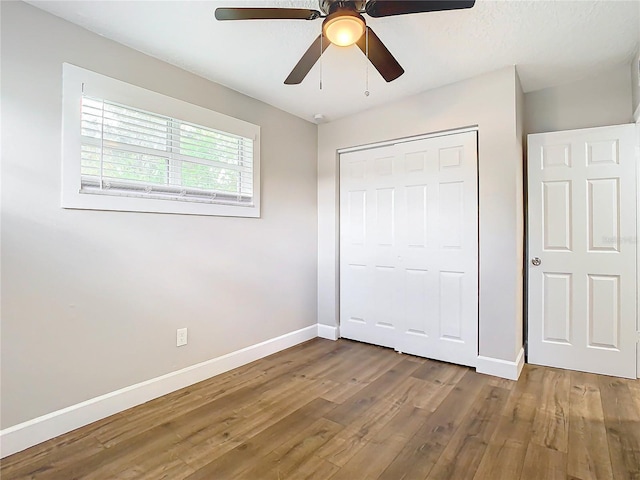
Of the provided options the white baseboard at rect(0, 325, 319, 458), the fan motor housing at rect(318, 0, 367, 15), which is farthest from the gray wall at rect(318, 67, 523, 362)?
the white baseboard at rect(0, 325, 319, 458)

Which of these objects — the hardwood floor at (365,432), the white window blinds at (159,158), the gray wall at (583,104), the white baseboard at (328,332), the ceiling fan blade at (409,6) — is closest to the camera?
the ceiling fan blade at (409,6)

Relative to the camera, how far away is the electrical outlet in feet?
8.32

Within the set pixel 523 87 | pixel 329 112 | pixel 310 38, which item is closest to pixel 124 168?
pixel 310 38

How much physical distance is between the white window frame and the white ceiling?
0.31 m

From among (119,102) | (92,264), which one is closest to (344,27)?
(119,102)

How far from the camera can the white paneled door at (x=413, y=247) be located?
293 cm

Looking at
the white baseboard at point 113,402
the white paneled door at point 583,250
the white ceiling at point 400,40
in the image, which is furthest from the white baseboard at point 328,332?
the white ceiling at point 400,40

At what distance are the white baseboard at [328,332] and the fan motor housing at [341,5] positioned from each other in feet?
10.00

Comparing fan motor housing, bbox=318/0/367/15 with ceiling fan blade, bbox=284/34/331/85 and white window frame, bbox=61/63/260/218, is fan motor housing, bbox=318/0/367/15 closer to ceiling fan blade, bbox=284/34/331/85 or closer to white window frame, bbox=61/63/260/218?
ceiling fan blade, bbox=284/34/331/85

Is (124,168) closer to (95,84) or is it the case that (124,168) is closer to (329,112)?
(95,84)

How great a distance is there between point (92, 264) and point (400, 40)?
8.36ft

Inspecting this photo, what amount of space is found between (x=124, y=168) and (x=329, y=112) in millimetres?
2123

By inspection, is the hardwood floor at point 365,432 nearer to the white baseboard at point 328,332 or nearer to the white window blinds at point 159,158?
the white baseboard at point 328,332

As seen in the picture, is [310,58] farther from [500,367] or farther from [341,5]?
[500,367]
